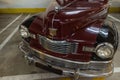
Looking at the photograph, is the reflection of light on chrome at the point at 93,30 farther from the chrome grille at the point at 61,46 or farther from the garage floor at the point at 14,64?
the garage floor at the point at 14,64

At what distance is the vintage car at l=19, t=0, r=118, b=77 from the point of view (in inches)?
85.1

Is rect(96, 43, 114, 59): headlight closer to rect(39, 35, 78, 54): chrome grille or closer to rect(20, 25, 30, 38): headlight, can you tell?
rect(39, 35, 78, 54): chrome grille

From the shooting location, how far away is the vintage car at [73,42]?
2.16m

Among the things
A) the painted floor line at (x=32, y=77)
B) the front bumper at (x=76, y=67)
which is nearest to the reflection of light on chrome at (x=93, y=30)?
the front bumper at (x=76, y=67)

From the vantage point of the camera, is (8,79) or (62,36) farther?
(8,79)

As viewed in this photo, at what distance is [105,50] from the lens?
6.98ft

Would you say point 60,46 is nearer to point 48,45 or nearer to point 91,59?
point 48,45

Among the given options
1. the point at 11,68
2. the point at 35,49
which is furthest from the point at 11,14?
the point at 35,49

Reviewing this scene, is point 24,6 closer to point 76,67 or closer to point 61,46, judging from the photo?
point 61,46

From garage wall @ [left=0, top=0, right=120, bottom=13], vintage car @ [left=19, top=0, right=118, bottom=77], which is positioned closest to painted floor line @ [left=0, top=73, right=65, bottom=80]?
vintage car @ [left=19, top=0, right=118, bottom=77]

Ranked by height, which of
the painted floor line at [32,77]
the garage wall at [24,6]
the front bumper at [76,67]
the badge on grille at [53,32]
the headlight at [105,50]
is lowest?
the garage wall at [24,6]

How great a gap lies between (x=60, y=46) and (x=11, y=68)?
127 centimetres

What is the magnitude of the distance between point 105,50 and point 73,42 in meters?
0.41

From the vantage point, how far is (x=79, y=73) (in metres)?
2.16
